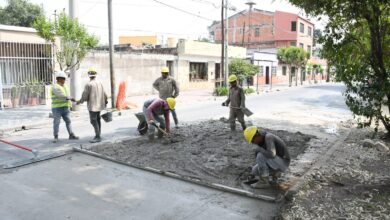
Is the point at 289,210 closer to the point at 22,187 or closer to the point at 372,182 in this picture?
the point at 372,182

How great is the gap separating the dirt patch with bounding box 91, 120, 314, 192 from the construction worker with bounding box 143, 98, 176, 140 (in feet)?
1.12

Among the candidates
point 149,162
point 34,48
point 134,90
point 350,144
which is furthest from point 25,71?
point 350,144

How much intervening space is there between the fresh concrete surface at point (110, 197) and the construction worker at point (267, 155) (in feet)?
1.65

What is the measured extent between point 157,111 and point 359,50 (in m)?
4.45

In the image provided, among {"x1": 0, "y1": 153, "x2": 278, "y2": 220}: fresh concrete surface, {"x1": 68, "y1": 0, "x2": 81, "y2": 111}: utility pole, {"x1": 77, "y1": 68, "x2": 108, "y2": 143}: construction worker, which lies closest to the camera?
{"x1": 0, "y1": 153, "x2": 278, "y2": 220}: fresh concrete surface

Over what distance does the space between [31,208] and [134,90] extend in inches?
741

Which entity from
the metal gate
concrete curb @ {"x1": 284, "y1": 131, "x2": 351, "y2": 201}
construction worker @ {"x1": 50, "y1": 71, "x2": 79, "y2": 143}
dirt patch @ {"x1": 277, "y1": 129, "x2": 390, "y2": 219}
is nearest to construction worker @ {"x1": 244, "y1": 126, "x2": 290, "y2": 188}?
concrete curb @ {"x1": 284, "y1": 131, "x2": 351, "y2": 201}

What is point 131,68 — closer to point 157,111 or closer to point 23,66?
point 23,66

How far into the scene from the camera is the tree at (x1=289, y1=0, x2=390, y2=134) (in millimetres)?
6524

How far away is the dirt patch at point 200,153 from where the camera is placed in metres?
6.12

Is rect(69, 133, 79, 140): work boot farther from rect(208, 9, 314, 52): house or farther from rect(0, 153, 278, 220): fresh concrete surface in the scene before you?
rect(208, 9, 314, 52): house

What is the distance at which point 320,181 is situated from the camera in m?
5.70

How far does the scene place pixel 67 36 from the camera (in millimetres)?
13008

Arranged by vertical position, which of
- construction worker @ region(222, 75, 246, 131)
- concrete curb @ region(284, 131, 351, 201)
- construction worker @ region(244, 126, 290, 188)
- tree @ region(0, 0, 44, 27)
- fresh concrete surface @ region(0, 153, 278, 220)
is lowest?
fresh concrete surface @ region(0, 153, 278, 220)
